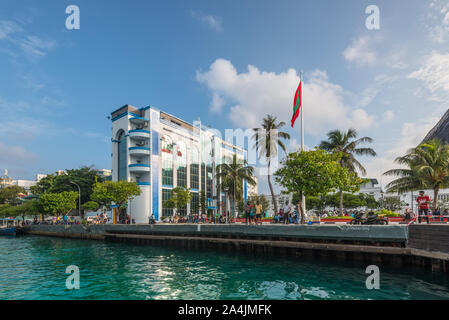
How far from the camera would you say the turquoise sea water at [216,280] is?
10.8m

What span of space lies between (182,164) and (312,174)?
4013cm

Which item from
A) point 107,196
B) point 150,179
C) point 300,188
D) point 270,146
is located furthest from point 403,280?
point 150,179

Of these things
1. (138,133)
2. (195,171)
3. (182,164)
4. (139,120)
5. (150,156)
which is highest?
(139,120)

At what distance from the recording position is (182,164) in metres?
58.8

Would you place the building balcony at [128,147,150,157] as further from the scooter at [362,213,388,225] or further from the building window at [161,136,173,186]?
the scooter at [362,213,388,225]

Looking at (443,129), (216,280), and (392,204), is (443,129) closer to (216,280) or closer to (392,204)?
(392,204)

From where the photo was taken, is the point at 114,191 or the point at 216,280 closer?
the point at 216,280

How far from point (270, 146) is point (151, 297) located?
1147 inches

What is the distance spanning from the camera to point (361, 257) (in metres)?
16.8

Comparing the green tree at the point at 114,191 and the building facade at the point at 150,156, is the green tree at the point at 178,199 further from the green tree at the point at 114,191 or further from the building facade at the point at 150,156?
the green tree at the point at 114,191

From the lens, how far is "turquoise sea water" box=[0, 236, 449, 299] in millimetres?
10781

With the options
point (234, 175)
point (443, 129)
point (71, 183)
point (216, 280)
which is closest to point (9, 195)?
point (71, 183)

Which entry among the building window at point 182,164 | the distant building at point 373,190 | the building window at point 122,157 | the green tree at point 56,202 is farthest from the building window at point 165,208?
the distant building at point 373,190

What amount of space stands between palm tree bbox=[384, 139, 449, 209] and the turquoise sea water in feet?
48.9
